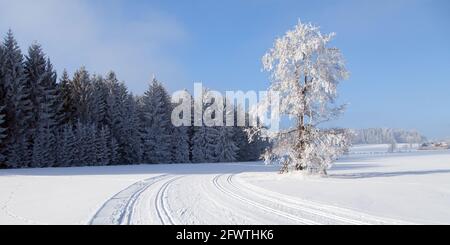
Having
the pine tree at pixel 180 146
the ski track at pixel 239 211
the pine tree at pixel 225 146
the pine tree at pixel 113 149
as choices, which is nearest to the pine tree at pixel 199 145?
the pine tree at pixel 180 146

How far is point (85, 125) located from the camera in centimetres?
5297

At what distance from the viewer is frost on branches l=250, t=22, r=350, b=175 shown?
27922 millimetres

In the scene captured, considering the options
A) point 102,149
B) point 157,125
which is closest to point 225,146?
point 157,125

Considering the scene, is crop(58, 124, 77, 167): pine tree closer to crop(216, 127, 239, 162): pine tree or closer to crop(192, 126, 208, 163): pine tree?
crop(192, 126, 208, 163): pine tree

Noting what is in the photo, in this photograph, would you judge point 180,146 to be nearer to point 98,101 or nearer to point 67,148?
point 98,101

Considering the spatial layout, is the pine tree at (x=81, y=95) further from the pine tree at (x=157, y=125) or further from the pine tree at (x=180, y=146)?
the pine tree at (x=180, y=146)


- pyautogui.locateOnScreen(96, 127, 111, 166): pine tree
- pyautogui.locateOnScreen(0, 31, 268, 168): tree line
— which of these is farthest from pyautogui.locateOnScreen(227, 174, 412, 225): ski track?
pyautogui.locateOnScreen(96, 127, 111, 166): pine tree

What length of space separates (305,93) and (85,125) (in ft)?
108

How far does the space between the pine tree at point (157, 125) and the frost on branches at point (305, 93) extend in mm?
35825

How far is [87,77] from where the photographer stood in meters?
58.4

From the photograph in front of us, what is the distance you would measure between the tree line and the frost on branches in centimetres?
2834
